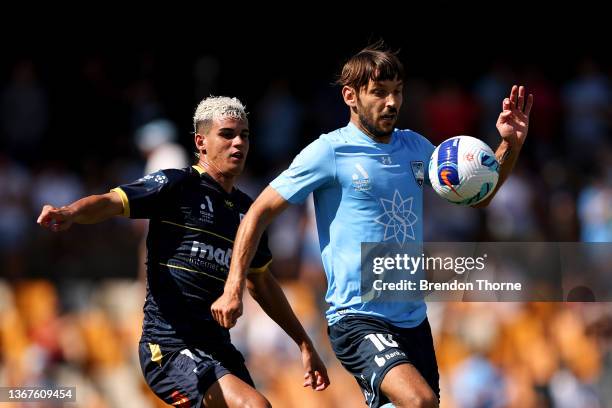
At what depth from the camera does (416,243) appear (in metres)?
6.90

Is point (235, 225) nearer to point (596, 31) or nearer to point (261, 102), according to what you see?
point (261, 102)

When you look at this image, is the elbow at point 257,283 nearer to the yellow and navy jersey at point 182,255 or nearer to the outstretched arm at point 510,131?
the yellow and navy jersey at point 182,255

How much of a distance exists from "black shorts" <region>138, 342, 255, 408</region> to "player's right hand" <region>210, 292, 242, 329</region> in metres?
0.73

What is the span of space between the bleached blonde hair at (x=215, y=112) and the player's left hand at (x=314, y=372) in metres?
1.55

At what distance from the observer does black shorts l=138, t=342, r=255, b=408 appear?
694cm

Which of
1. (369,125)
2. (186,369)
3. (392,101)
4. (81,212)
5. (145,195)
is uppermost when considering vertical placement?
(392,101)

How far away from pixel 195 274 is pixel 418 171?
147 centimetres

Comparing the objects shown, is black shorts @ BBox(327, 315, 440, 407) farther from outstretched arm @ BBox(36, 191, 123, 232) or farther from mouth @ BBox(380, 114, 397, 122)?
outstretched arm @ BBox(36, 191, 123, 232)

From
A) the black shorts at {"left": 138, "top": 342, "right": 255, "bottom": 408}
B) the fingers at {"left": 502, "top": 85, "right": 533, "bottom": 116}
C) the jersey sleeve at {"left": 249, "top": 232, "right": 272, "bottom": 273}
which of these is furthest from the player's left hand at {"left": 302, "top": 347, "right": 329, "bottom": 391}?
the fingers at {"left": 502, "top": 85, "right": 533, "bottom": 116}

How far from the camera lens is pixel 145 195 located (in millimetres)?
7062

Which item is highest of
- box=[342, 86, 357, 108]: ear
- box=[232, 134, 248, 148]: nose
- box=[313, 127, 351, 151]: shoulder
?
box=[342, 86, 357, 108]: ear

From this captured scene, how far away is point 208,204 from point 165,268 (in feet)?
1.57

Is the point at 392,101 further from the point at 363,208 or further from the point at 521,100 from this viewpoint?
the point at 521,100

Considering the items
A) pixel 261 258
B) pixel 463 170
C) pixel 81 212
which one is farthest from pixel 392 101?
pixel 81 212
